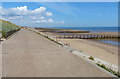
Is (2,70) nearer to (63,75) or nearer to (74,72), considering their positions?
(63,75)

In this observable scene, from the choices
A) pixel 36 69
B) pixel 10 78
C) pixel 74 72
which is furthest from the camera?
pixel 36 69

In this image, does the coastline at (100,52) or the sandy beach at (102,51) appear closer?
the coastline at (100,52)

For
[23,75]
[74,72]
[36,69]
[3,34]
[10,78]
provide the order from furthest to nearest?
[3,34]
[36,69]
[74,72]
[23,75]
[10,78]

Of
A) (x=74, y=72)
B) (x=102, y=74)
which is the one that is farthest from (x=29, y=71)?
A: (x=102, y=74)

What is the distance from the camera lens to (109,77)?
5.30 metres

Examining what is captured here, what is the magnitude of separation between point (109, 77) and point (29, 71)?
3.13 metres

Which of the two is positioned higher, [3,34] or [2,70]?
[3,34]

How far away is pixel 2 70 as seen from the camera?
6.04 metres

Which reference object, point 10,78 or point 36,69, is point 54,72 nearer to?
point 36,69

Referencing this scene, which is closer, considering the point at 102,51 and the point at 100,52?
the point at 100,52

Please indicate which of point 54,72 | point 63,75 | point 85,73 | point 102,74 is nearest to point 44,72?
point 54,72

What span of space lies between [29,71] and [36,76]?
72 centimetres

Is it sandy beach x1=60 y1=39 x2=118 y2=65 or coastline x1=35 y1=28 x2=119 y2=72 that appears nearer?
coastline x1=35 y1=28 x2=119 y2=72

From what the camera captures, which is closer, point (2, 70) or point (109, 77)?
point (109, 77)
